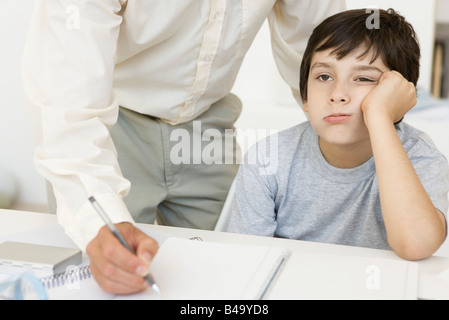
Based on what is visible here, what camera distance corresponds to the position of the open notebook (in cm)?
56

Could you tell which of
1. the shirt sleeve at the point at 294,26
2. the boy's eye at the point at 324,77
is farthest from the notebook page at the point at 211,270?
the shirt sleeve at the point at 294,26

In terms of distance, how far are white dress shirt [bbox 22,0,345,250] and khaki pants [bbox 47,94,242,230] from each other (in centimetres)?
5

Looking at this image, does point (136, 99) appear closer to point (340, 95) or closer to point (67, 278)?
point (340, 95)

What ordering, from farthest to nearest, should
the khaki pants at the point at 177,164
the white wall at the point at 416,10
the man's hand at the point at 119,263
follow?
the white wall at the point at 416,10
the khaki pants at the point at 177,164
the man's hand at the point at 119,263

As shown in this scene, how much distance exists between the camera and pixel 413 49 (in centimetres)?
103

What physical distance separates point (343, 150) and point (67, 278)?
22.8 inches

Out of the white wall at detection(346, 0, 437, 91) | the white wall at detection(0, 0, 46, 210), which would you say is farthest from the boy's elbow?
the white wall at detection(346, 0, 437, 91)

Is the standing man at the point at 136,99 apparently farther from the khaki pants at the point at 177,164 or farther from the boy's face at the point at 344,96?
the boy's face at the point at 344,96

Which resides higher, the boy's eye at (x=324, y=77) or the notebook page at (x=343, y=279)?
the boy's eye at (x=324, y=77)

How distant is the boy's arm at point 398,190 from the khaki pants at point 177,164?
0.39 m

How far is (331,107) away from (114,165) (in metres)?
0.40

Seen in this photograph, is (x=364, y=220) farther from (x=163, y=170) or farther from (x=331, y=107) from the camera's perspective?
(x=163, y=170)

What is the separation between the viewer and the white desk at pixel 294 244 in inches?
24.8
